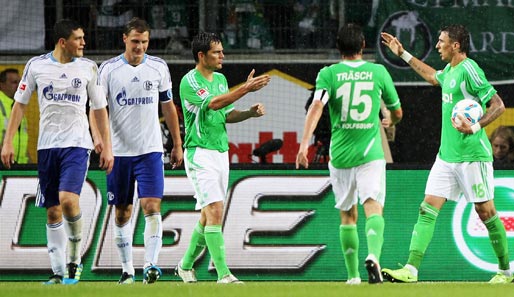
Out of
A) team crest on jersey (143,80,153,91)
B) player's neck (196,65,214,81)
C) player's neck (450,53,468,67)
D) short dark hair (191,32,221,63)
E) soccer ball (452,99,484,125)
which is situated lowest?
soccer ball (452,99,484,125)

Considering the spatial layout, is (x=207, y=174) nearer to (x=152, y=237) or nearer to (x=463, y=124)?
(x=152, y=237)

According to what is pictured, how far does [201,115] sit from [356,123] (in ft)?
5.24

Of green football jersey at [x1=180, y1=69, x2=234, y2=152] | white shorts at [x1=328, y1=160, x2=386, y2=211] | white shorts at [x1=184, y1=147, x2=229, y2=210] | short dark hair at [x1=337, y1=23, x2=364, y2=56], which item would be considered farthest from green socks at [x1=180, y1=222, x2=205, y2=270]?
short dark hair at [x1=337, y1=23, x2=364, y2=56]

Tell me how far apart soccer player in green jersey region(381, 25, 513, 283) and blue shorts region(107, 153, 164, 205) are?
7.38ft

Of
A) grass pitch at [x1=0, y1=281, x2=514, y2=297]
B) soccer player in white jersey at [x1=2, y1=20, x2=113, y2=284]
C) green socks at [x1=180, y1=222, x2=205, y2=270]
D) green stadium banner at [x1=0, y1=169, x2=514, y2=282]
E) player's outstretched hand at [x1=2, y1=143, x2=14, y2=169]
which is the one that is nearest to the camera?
grass pitch at [x1=0, y1=281, x2=514, y2=297]

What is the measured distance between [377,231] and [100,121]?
2501 millimetres

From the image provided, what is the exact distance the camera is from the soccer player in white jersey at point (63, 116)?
1145cm

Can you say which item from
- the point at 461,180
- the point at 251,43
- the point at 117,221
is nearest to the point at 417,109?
the point at 251,43

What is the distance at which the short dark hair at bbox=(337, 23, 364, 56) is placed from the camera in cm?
1080

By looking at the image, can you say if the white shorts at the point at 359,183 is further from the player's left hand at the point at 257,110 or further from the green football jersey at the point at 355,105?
the player's left hand at the point at 257,110

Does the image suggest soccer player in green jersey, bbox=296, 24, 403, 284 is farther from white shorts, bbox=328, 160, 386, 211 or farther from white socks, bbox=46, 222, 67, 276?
white socks, bbox=46, 222, 67, 276

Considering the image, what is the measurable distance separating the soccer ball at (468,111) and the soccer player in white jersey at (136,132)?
2.39 m

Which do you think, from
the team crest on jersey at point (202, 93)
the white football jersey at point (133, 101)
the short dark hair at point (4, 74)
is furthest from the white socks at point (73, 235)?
the short dark hair at point (4, 74)

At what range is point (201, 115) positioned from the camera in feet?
39.0
